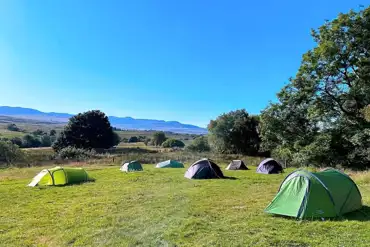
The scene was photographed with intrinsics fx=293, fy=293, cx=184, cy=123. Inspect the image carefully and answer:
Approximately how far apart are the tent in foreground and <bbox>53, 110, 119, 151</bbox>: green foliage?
49755mm

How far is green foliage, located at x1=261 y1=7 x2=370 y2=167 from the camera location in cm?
2212

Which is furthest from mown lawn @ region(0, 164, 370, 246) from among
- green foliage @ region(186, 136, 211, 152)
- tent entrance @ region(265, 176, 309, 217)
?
green foliage @ region(186, 136, 211, 152)

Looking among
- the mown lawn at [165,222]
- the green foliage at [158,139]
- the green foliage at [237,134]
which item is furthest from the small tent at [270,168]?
the green foliage at [158,139]

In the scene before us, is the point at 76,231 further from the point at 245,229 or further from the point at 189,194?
the point at 189,194

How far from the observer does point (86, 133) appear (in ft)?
181

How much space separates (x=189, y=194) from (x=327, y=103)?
16646mm

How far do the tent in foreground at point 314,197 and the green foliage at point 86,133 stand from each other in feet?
163

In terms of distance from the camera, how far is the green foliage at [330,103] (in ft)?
72.6

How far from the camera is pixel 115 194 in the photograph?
13.8 m

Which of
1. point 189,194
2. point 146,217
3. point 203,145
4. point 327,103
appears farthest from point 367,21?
point 203,145

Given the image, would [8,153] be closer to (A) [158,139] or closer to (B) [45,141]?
(B) [45,141]

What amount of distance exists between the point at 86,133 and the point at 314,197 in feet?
170

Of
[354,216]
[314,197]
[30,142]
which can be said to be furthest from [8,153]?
[354,216]

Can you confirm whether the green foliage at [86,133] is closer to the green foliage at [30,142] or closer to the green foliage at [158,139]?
the green foliage at [30,142]
